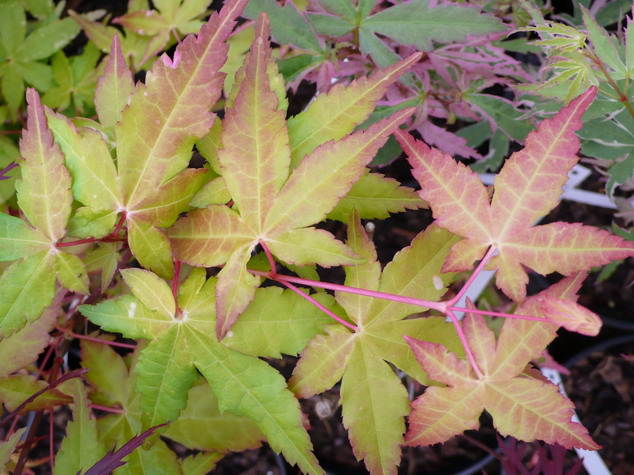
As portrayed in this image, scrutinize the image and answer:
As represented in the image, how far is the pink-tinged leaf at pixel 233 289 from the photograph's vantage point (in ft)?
1.73

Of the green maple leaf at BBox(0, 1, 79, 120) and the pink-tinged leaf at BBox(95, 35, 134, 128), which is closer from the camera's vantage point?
the pink-tinged leaf at BBox(95, 35, 134, 128)

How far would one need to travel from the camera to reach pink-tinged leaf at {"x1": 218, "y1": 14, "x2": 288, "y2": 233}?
0.52 meters

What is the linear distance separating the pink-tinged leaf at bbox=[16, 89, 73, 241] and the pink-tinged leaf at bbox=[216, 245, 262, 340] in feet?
0.58

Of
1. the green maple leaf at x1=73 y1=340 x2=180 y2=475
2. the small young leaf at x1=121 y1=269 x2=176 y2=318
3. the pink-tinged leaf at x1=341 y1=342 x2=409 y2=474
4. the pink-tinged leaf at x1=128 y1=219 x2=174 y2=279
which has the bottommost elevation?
the green maple leaf at x1=73 y1=340 x2=180 y2=475

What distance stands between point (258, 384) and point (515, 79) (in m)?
0.72

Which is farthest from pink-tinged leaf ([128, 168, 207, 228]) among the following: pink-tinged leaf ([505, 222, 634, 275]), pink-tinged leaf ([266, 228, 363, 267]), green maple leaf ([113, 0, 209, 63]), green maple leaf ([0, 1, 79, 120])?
green maple leaf ([0, 1, 79, 120])

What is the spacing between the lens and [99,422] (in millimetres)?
773

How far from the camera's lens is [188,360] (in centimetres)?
60

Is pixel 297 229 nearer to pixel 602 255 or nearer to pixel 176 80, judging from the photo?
pixel 176 80

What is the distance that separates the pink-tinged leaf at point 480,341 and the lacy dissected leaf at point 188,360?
17 centimetres

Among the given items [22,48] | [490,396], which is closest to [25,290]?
[490,396]

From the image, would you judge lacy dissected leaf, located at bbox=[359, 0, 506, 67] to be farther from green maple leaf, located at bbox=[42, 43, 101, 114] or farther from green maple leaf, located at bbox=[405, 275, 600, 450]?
green maple leaf, located at bbox=[42, 43, 101, 114]

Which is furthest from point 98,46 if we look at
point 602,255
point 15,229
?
point 602,255

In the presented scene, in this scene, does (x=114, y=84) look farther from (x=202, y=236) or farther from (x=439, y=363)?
(x=439, y=363)
